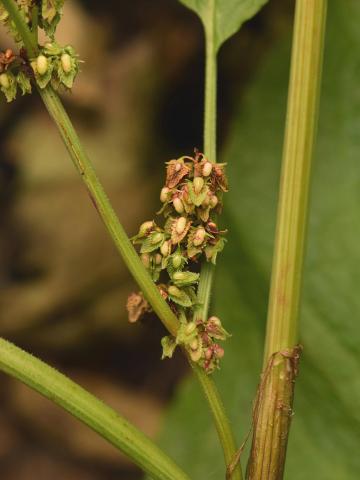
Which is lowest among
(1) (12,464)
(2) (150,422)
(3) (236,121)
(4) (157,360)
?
(1) (12,464)

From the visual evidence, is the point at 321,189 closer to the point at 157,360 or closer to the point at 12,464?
the point at 157,360

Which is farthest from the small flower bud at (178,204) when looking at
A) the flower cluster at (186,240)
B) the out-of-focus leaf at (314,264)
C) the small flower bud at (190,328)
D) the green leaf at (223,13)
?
the out-of-focus leaf at (314,264)

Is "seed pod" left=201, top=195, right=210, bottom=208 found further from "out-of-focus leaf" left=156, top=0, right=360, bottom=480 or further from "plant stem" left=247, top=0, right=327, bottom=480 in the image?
"out-of-focus leaf" left=156, top=0, right=360, bottom=480

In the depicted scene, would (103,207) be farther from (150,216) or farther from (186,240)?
(150,216)

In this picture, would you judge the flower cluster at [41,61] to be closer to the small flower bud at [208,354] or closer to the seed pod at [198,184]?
the seed pod at [198,184]

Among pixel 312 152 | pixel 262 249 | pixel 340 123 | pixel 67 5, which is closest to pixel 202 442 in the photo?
pixel 262 249

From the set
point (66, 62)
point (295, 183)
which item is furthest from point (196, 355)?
point (66, 62)

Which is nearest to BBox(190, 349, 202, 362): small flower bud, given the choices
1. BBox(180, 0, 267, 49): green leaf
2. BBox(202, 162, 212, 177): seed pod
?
BBox(202, 162, 212, 177): seed pod

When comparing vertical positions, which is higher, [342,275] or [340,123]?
[340,123]
